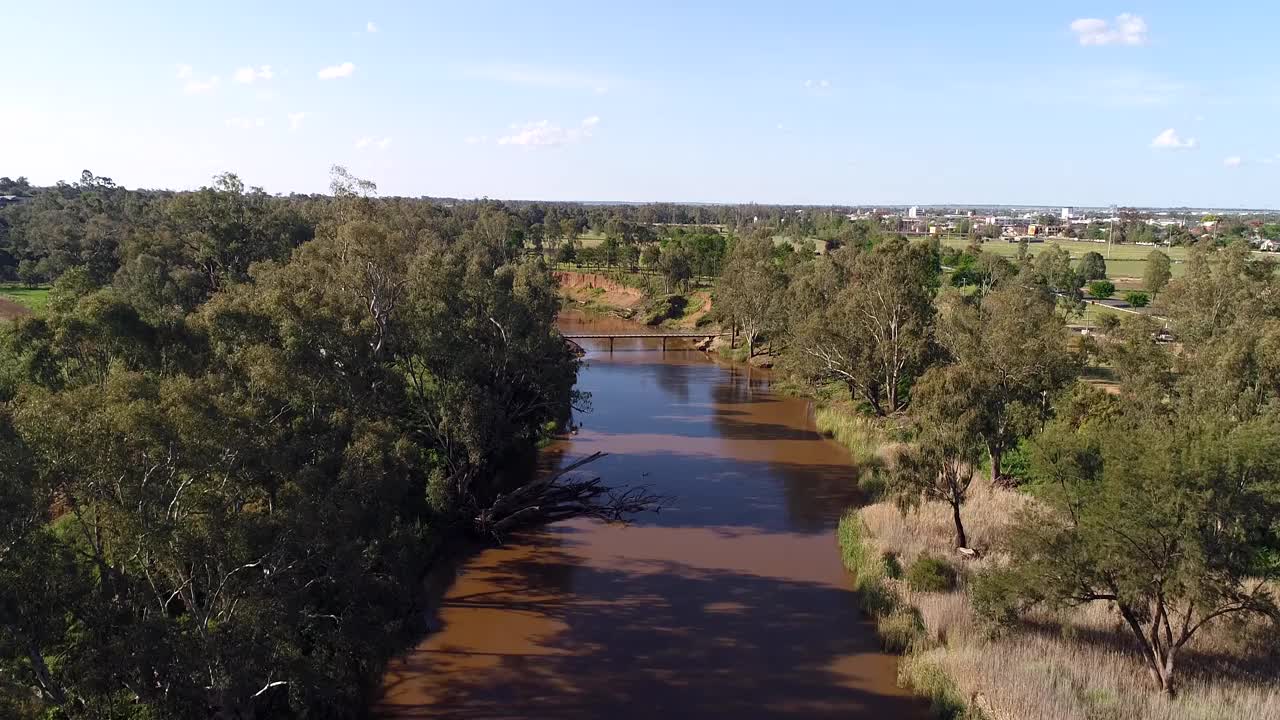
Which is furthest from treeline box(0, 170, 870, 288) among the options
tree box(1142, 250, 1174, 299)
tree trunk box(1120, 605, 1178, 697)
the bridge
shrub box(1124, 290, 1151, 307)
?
tree box(1142, 250, 1174, 299)

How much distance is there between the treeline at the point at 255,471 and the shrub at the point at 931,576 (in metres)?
10.7

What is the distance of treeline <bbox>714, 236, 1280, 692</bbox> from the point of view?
13.3m

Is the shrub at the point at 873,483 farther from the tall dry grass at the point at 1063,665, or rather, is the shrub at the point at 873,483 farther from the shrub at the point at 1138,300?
the shrub at the point at 1138,300

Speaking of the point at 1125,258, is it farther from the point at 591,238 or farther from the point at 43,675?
the point at 43,675

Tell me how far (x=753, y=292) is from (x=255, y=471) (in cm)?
4104

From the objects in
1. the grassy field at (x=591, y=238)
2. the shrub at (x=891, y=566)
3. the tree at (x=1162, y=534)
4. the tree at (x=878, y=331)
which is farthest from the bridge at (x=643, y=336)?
the grassy field at (x=591, y=238)

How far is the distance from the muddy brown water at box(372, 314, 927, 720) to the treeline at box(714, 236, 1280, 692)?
3.25m

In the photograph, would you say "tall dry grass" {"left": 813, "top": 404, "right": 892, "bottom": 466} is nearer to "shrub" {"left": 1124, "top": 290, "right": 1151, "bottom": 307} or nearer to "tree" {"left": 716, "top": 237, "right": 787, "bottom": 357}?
"tree" {"left": 716, "top": 237, "right": 787, "bottom": 357}

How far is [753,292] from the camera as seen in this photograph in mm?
50094

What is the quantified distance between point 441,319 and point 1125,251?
4443 inches

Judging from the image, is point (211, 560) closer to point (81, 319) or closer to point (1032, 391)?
point (81, 319)

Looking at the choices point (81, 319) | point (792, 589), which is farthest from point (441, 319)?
point (792, 589)

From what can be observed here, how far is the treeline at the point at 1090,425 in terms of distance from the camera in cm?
1331

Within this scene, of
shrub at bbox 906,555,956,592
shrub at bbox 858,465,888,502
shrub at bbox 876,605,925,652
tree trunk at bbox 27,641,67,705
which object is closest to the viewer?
tree trunk at bbox 27,641,67,705
